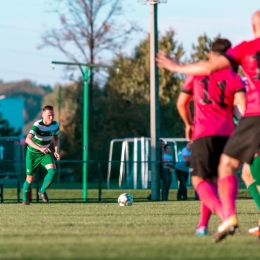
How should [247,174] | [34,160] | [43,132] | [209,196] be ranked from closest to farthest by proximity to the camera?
[209,196] < [247,174] < [43,132] < [34,160]

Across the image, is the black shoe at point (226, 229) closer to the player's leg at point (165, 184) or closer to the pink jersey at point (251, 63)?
the pink jersey at point (251, 63)

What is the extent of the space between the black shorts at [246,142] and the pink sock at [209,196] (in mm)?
825

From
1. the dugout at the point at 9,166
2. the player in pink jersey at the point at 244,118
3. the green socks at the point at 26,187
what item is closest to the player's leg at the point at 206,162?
the player in pink jersey at the point at 244,118

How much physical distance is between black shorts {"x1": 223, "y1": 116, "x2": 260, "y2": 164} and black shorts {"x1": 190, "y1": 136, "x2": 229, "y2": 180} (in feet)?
2.71

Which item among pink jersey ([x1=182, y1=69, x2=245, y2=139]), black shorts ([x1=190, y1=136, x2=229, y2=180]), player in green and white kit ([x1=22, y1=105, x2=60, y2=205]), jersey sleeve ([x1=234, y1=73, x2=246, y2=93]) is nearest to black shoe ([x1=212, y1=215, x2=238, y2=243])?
black shorts ([x1=190, y1=136, x2=229, y2=180])

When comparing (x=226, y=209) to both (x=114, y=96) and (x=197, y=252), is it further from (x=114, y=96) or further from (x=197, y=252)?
(x=114, y=96)

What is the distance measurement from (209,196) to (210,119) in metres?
0.85

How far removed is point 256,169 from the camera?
362 inches

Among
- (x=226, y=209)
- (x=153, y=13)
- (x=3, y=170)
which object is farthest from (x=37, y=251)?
(x=153, y=13)

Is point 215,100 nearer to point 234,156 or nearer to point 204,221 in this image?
point 234,156

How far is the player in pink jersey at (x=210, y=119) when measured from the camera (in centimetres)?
916

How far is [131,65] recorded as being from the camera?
5828 cm

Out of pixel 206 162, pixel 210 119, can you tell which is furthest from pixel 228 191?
pixel 210 119

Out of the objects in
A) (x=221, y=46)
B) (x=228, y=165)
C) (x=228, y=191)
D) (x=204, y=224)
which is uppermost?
(x=221, y=46)
